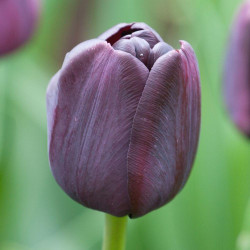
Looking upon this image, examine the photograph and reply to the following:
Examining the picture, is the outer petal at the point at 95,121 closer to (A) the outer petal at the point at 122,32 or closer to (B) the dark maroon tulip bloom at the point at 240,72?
(A) the outer petal at the point at 122,32

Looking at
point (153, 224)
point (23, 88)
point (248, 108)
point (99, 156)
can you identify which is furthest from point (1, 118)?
point (99, 156)

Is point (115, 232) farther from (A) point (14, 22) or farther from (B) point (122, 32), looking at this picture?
(A) point (14, 22)

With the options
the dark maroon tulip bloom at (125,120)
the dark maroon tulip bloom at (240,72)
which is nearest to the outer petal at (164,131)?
the dark maroon tulip bloom at (125,120)

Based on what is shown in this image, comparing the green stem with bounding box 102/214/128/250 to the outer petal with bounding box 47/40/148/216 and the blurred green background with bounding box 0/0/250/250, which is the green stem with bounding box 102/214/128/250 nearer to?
the outer petal with bounding box 47/40/148/216

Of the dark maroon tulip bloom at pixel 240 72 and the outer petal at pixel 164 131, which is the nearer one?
the outer petal at pixel 164 131

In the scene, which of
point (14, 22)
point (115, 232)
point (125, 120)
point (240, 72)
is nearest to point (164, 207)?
point (240, 72)

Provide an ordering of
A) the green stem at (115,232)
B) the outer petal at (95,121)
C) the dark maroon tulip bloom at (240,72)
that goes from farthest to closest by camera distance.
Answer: the dark maroon tulip bloom at (240,72) < the green stem at (115,232) < the outer petal at (95,121)
